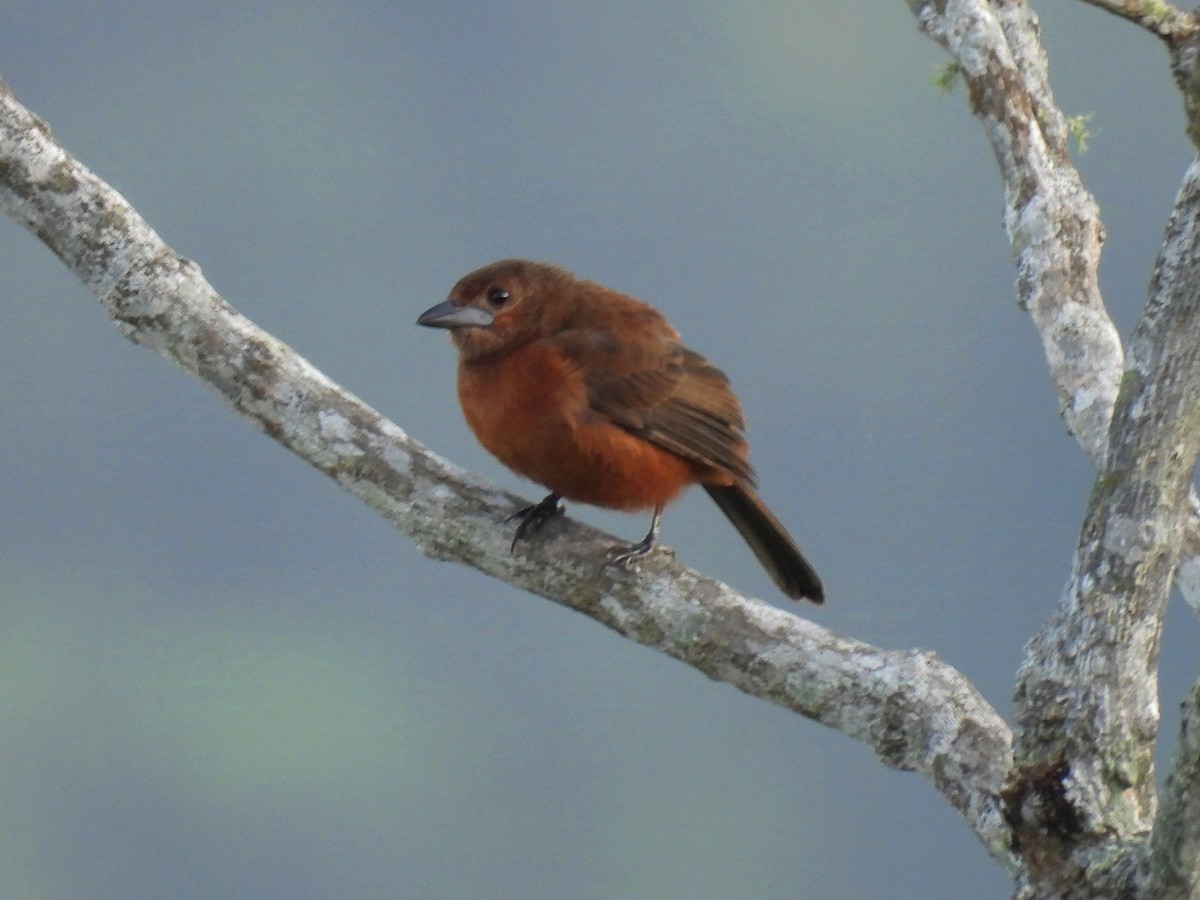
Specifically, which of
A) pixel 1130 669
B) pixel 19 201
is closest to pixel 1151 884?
pixel 1130 669

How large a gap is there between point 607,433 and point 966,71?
1.61 m

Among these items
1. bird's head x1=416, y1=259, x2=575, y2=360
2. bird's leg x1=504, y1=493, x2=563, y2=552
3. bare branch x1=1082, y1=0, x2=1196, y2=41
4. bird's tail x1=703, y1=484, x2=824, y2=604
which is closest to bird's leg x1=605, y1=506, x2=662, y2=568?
bird's leg x1=504, y1=493, x2=563, y2=552

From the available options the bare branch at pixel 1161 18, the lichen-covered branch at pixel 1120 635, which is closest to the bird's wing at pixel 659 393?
the lichen-covered branch at pixel 1120 635

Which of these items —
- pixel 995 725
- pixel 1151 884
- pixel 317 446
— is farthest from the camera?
pixel 317 446

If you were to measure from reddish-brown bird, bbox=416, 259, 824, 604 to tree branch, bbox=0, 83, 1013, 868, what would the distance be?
194 mm

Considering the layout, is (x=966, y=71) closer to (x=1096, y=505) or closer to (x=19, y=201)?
(x=1096, y=505)

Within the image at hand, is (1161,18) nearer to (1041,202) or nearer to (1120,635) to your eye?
(1041,202)

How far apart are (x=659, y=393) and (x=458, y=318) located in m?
0.68

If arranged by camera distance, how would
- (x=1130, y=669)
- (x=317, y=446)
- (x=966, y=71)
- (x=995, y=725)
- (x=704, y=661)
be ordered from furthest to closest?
(x=966, y=71)
(x=317, y=446)
(x=704, y=661)
(x=995, y=725)
(x=1130, y=669)

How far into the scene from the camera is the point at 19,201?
4.53m

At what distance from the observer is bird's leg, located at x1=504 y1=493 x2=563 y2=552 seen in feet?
14.3

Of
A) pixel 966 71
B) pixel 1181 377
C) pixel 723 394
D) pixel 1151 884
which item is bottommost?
pixel 1151 884

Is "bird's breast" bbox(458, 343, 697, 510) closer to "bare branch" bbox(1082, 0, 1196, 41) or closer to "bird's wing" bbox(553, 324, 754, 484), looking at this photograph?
"bird's wing" bbox(553, 324, 754, 484)

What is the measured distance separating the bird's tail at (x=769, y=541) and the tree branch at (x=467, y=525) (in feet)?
2.34
